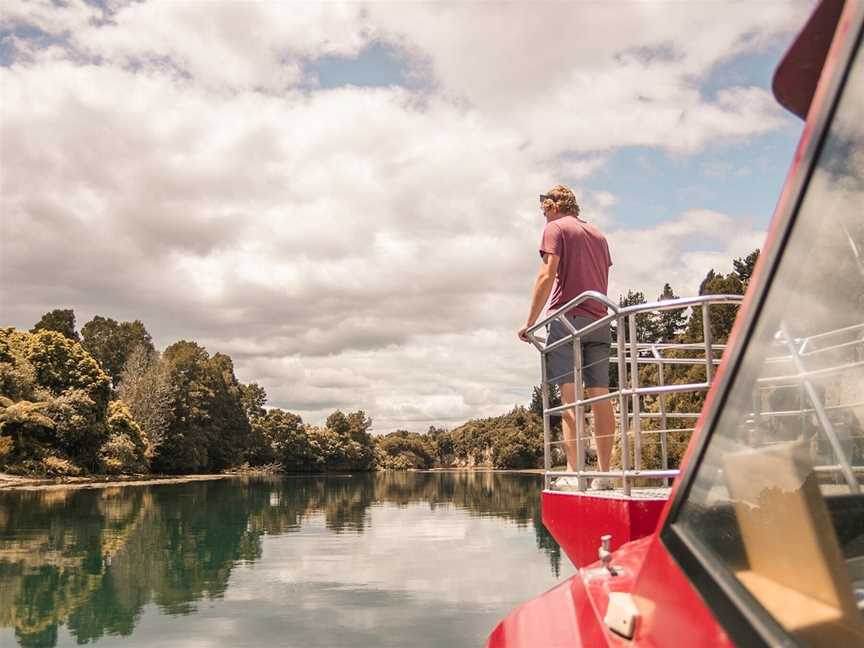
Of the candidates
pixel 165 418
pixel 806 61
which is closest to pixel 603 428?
pixel 806 61

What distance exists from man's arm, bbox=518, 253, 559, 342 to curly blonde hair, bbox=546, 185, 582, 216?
0.44m

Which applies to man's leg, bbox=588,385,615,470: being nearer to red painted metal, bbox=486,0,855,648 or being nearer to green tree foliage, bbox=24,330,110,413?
red painted metal, bbox=486,0,855,648

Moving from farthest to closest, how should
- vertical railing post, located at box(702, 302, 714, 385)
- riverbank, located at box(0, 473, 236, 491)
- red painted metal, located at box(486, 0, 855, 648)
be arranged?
riverbank, located at box(0, 473, 236, 491), vertical railing post, located at box(702, 302, 714, 385), red painted metal, located at box(486, 0, 855, 648)

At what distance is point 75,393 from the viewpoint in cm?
4656

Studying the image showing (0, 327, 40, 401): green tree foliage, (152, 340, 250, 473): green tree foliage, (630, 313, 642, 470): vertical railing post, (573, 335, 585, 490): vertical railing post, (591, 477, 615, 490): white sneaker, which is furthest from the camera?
(152, 340, 250, 473): green tree foliage

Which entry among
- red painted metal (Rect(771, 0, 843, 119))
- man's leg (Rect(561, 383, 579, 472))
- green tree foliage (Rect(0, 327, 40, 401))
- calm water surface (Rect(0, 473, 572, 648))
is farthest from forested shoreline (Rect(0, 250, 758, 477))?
red painted metal (Rect(771, 0, 843, 119))

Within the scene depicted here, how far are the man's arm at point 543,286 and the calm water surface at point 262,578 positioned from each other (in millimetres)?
5405

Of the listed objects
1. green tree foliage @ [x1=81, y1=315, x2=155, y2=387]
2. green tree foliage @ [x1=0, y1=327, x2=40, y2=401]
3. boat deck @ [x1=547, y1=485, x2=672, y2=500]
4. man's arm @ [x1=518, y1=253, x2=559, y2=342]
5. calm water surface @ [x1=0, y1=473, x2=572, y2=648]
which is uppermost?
green tree foliage @ [x1=81, y1=315, x2=155, y2=387]

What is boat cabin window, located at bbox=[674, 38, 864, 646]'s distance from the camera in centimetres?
106

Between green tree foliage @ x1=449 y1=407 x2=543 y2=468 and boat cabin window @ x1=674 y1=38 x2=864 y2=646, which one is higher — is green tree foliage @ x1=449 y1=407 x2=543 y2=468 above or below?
above

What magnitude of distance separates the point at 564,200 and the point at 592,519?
7.44ft

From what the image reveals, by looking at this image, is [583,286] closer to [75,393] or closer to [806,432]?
[806,432]

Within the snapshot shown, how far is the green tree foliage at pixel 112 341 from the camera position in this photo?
258 ft

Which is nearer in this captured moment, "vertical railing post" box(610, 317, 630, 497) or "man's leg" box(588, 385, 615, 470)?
"vertical railing post" box(610, 317, 630, 497)
